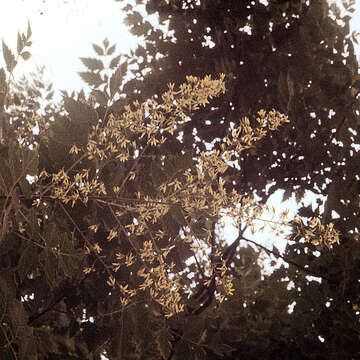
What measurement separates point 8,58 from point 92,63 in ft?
2.41

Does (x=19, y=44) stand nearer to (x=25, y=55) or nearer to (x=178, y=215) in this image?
(x=25, y=55)

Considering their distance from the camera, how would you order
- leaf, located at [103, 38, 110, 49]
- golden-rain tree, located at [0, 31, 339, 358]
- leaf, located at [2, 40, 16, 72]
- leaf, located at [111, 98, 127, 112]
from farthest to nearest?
1. leaf, located at [103, 38, 110, 49]
2. leaf, located at [111, 98, 127, 112]
3. leaf, located at [2, 40, 16, 72]
4. golden-rain tree, located at [0, 31, 339, 358]

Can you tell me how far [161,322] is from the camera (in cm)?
172

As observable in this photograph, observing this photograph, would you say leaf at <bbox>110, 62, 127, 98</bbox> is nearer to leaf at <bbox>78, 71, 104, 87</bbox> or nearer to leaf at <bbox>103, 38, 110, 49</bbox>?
leaf at <bbox>78, 71, 104, 87</bbox>

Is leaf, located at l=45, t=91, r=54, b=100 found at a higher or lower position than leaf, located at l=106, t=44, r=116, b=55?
higher

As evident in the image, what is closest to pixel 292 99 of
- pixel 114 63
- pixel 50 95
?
pixel 114 63

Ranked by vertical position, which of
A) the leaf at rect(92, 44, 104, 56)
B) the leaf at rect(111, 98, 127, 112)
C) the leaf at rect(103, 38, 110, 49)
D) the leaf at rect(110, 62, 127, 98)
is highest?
the leaf at rect(103, 38, 110, 49)

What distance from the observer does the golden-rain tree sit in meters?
1.20

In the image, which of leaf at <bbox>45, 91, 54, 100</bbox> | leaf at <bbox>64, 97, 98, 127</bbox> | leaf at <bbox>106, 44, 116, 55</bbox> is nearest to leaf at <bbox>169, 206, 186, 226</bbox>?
leaf at <bbox>64, 97, 98, 127</bbox>

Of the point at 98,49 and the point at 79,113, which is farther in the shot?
the point at 98,49

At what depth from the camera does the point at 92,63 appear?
2094mm

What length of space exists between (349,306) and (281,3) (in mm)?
1701

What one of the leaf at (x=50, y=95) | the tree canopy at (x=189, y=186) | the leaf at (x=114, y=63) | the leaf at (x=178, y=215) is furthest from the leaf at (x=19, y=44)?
the leaf at (x=50, y=95)

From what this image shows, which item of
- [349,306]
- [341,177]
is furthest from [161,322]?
[341,177]
